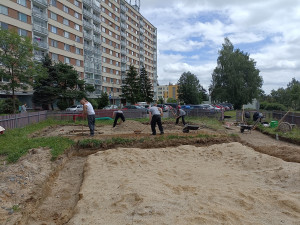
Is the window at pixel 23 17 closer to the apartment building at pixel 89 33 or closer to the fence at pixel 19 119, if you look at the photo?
the apartment building at pixel 89 33

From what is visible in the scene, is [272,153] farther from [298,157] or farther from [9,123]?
[9,123]

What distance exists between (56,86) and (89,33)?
22.1m

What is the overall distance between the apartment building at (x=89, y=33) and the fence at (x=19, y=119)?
8644 millimetres

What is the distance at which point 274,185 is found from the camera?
490 centimetres

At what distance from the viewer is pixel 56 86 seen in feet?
103

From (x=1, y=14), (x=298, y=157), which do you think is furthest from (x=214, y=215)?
(x=1, y=14)

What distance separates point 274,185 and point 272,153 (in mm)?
3480

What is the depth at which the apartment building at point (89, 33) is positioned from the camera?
3409 cm

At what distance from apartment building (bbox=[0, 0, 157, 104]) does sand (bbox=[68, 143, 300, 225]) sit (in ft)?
67.9

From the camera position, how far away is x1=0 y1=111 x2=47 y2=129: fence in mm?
12039

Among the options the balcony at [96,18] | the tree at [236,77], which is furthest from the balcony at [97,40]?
the tree at [236,77]

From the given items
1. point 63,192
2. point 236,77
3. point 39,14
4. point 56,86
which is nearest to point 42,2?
point 39,14

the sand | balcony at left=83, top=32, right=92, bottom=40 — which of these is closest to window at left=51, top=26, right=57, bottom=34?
balcony at left=83, top=32, right=92, bottom=40

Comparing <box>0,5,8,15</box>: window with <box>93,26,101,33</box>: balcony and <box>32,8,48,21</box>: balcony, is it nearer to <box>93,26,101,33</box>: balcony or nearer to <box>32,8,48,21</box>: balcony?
<box>32,8,48,21</box>: balcony
